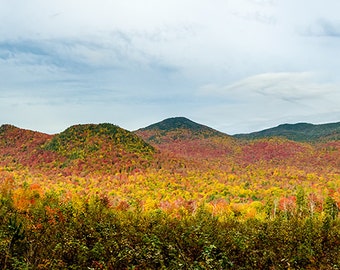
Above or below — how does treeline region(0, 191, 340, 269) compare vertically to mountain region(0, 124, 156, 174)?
below

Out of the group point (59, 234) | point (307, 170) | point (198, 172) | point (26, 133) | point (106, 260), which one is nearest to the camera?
point (106, 260)

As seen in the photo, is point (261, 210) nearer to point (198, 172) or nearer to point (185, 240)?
point (198, 172)

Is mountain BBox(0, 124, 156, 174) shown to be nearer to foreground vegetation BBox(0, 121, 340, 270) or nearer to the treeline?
foreground vegetation BBox(0, 121, 340, 270)

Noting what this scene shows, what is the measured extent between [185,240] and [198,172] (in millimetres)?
128343

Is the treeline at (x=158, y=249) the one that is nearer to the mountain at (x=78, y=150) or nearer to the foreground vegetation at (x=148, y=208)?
the foreground vegetation at (x=148, y=208)

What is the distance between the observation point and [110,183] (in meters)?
120

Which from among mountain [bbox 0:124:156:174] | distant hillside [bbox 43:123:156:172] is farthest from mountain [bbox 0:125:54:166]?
distant hillside [bbox 43:123:156:172]

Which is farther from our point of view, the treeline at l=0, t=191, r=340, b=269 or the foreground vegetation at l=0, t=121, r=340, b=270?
the foreground vegetation at l=0, t=121, r=340, b=270

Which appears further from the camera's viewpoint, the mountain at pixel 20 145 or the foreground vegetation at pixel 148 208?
the mountain at pixel 20 145

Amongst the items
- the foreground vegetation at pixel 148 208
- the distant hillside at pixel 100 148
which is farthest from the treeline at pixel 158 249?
the distant hillside at pixel 100 148

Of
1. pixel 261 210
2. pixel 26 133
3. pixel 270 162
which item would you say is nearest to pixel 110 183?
pixel 261 210

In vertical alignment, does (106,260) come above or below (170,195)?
above

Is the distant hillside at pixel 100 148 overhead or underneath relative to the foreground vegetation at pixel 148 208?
overhead

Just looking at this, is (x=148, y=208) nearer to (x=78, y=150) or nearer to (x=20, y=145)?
(x=78, y=150)
